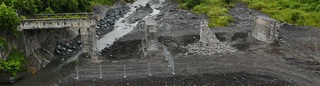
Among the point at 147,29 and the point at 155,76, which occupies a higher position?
the point at 147,29

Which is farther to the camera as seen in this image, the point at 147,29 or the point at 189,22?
the point at 189,22

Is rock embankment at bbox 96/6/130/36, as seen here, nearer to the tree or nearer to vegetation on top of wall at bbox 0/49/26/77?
vegetation on top of wall at bbox 0/49/26/77

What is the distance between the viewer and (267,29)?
1860 inches

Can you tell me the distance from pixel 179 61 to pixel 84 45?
43.1ft

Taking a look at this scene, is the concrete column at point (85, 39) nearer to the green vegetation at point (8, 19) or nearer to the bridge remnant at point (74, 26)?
the bridge remnant at point (74, 26)

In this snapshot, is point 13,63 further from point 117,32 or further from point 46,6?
point 117,32

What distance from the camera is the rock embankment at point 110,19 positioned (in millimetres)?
62822

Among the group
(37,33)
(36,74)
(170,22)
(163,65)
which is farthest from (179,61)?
(170,22)

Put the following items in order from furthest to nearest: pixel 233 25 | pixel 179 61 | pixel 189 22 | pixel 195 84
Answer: pixel 189 22, pixel 233 25, pixel 179 61, pixel 195 84

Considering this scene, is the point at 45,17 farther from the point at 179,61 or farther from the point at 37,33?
the point at 179,61

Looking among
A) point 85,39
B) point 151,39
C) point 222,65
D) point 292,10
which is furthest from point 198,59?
point 292,10

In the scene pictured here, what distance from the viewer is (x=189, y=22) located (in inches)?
2552

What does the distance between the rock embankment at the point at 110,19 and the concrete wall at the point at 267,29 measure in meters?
26.2

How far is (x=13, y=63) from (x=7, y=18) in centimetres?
498
